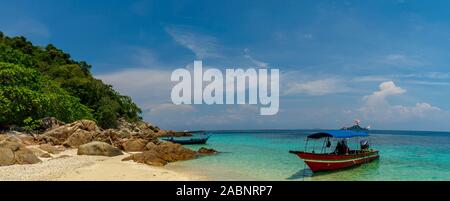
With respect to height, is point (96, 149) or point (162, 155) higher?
point (96, 149)

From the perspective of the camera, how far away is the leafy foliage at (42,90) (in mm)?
26859

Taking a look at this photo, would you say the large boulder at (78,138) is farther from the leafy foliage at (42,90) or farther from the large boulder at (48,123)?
the large boulder at (48,123)

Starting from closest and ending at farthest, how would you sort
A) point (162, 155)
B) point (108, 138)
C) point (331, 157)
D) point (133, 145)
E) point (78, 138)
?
1. point (331, 157)
2. point (162, 155)
3. point (78, 138)
4. point (133, 145)
5. point (108, 138)

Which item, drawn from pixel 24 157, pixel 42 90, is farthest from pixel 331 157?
pixel 42 90

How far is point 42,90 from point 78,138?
28.7 ft

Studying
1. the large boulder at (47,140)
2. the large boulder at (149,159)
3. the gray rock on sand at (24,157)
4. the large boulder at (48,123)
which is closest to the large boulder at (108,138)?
the large boulder at (47,140)

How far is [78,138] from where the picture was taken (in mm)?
25984

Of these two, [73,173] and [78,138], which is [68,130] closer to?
[78,138]

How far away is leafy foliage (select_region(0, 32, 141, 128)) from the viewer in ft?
88.1

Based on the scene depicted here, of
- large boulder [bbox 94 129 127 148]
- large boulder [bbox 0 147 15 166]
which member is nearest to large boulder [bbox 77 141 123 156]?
large boulder [bbox 94 129 127 148]
